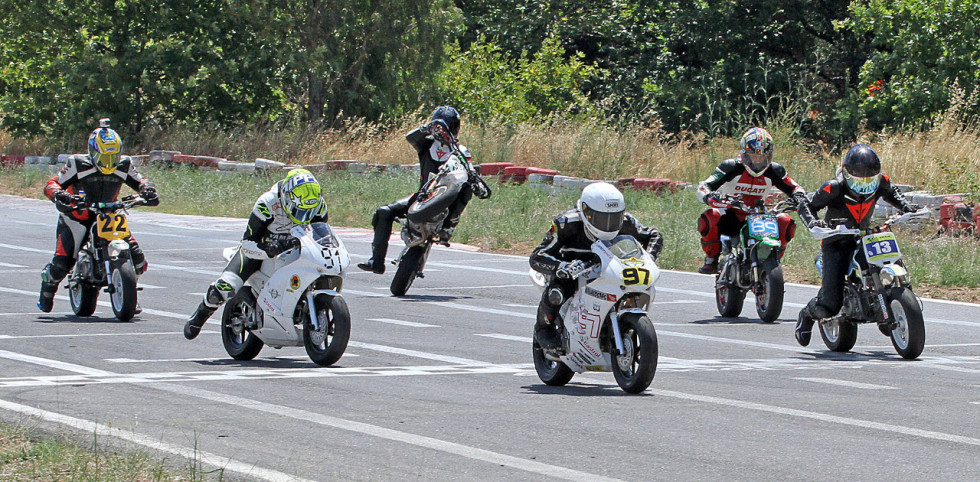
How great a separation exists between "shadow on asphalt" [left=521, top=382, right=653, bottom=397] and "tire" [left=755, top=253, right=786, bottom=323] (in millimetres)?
4091

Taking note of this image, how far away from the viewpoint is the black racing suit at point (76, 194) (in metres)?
13.9

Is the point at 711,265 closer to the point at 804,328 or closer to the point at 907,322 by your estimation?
the point at 804,328

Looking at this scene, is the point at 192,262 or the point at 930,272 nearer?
the point at 930,272

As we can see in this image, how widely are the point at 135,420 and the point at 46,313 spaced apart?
6.59 metres

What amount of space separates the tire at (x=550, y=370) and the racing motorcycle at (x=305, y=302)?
1.37m

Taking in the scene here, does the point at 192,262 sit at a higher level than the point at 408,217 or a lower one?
lower

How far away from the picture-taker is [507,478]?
662 centimetres

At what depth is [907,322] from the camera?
10.9 meters

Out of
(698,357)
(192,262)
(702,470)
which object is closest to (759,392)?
(698,357)

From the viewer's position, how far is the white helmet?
Result: 30.5 feet

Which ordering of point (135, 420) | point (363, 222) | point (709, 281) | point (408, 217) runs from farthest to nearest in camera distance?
point (363, 222) < point (709, 281) < point (408, 217) < point (135, 420)

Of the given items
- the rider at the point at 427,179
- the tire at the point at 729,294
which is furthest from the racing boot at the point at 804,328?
the rider at the point at 427,179

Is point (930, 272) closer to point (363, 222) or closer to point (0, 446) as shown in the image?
point (363, 222)

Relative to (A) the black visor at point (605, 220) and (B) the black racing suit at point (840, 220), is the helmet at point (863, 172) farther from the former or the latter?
(A) the black visor at point (605, 220)
